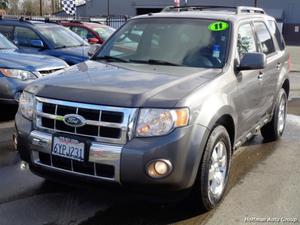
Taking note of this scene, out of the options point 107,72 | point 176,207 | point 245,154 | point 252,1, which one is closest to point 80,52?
point 245,154

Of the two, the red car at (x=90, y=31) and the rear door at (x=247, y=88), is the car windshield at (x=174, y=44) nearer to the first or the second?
the rear door at (x=247, y=88)

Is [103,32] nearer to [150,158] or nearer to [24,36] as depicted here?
[24,36]

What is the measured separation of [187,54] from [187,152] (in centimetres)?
149

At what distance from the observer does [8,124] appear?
24.4 feet

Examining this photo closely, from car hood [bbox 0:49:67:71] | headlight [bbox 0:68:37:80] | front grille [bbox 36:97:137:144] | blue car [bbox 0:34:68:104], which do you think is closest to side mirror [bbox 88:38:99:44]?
car hood [bbox 0:49:67:71]

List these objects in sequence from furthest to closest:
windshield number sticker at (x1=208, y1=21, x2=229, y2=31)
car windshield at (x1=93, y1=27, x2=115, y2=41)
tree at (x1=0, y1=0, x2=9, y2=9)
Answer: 1. tree at (x1=0, y1=0, x2=9, y2=9)
2. car windshield at (x1=93, y1=27, x2=115, y2=41)
3. windshield number sticker at (x1=208, y1=21, x2=229, y2=31)

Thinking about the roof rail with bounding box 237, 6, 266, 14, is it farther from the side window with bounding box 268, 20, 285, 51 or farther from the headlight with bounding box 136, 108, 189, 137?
the headlight with bounding box 136, 108, 189, 137

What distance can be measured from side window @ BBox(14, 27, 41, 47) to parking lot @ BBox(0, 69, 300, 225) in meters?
5.47

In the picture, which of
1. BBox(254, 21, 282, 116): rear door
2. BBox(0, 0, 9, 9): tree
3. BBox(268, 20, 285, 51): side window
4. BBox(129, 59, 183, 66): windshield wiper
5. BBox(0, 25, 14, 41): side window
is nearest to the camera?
BBox(129, 59, 183, 66): windshield wiper

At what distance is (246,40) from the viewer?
5.29 meters

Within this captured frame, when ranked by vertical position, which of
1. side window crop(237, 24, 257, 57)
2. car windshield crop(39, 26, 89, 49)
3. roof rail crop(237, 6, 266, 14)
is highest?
roof rail crop(237, 6, 266, 14)

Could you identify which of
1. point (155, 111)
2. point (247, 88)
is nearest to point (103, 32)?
point (247, 88)

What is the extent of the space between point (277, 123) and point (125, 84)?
3301mm

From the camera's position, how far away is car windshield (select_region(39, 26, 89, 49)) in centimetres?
1055
